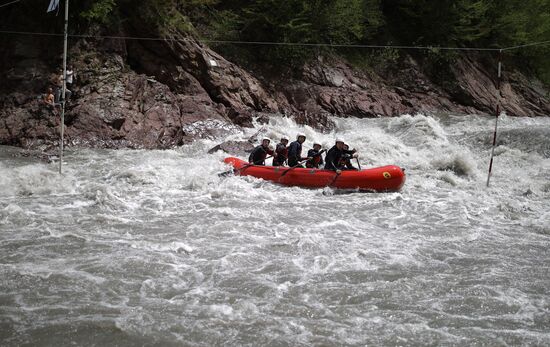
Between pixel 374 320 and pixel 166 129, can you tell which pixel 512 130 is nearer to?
pixel 166 129

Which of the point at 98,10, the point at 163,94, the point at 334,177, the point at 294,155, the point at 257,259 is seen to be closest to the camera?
the point at 257,259

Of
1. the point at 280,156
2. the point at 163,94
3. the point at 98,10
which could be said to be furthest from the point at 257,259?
the point at 98,10

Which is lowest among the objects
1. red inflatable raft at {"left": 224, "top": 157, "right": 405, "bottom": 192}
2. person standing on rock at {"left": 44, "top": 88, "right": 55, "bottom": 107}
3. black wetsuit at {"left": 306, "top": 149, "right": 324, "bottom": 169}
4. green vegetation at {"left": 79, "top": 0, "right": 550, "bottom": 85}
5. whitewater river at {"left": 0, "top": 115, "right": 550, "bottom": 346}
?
whitewater river at {"left": 0, "top": 115, "right": 550, "bottom": 346}

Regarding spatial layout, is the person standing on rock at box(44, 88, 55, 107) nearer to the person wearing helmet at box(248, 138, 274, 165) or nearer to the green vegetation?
the green vegetation

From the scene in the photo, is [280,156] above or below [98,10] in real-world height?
below

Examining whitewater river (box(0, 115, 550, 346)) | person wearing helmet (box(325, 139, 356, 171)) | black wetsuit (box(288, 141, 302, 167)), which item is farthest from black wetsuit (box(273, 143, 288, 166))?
person wearing helmet (box(325, 139, 356, 171))

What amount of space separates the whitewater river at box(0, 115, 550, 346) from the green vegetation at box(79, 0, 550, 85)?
5.96 metres

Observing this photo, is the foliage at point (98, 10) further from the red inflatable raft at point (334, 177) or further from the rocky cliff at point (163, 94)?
the red inflatable raft at point (334, 177)

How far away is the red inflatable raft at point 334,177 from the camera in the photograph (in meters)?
9.66

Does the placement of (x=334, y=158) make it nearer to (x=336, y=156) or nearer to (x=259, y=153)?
(x=336, y=156)

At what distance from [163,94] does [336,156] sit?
18.9ft

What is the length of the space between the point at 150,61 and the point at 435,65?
12067 mm

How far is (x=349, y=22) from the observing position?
62.1ft

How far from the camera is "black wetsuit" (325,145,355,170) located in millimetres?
10242
